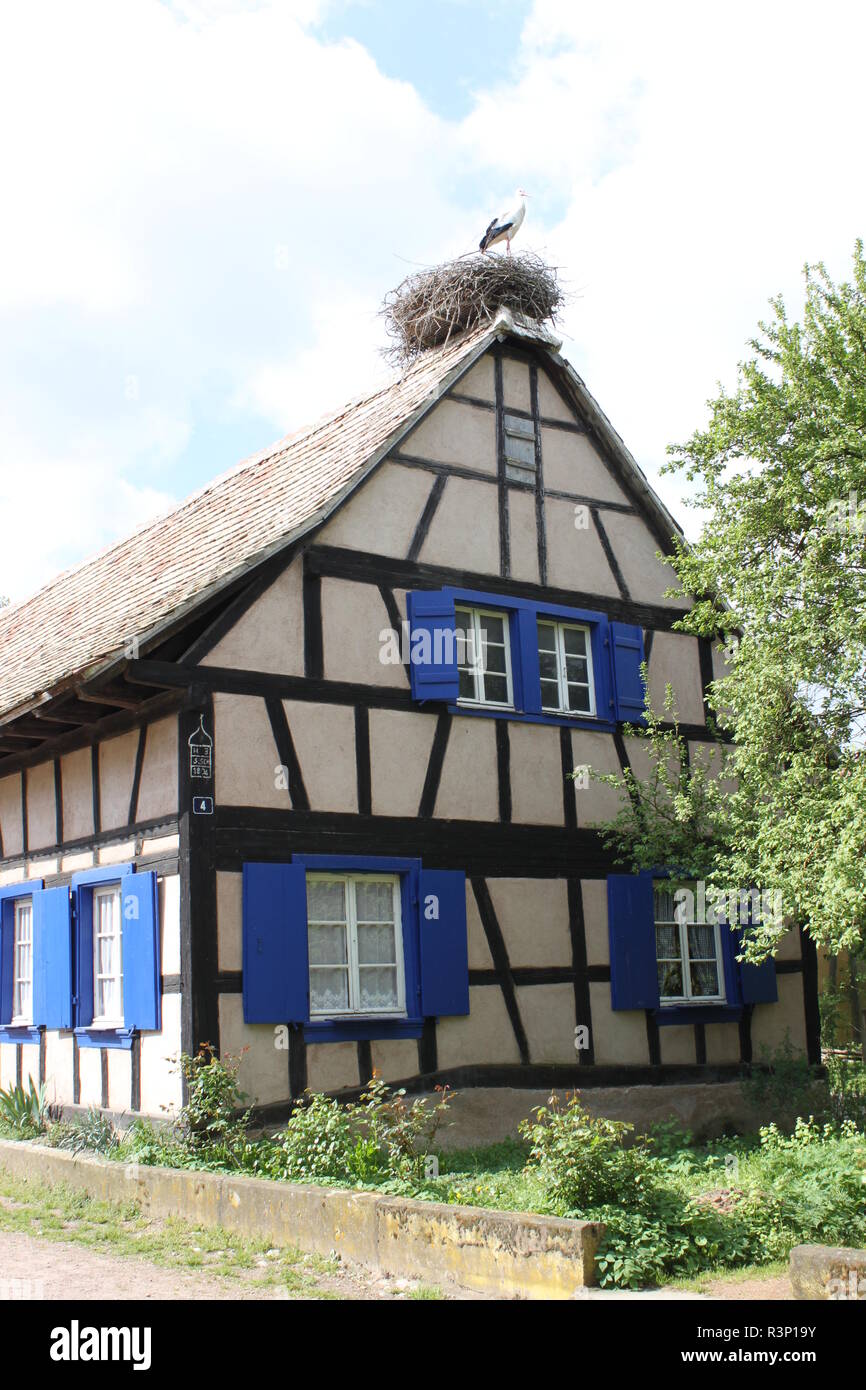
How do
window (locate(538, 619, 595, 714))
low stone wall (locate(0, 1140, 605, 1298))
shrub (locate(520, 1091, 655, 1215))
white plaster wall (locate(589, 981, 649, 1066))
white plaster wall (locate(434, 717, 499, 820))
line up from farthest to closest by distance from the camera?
1. window (locate(538, 619, 595, 714))
2. white plaster wall (locate(589, 981, 649, 1066))
3. white plaster wall (locate(434, 717, 499, 820))
4. shrub (locate(520, 1091, 655, 1215))
5. low stone wall (locate(0, 1140, 605, 1298))

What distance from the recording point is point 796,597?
10.1 metres

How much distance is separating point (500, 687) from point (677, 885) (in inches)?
102

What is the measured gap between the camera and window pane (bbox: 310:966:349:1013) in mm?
10258

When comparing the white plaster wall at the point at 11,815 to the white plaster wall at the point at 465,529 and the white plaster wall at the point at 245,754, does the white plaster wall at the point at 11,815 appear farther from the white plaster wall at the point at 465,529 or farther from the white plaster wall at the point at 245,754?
the white plaster wall at the point at 465,529

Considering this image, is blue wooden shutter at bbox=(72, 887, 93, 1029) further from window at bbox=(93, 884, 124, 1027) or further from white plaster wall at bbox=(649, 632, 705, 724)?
white plaster wall at bbox=(649, 632, 705, 724)

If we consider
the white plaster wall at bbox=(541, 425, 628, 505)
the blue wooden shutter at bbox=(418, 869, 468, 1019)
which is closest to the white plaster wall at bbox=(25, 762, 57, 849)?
the blue wooden shutter at bbox=(418, 869, 468, 1019)

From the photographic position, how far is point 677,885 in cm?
1259

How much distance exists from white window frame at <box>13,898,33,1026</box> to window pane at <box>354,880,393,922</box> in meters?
3.56

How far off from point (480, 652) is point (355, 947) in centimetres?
300

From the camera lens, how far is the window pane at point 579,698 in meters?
12.6

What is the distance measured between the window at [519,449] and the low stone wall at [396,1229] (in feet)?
23.1

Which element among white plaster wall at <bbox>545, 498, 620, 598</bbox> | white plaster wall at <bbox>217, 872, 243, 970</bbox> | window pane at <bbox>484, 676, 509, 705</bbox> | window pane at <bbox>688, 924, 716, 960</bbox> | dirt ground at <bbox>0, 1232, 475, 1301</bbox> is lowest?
dirt ground at <bbox>0, 1232, 475, 1301</bbox>
